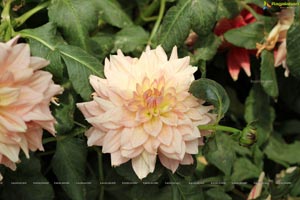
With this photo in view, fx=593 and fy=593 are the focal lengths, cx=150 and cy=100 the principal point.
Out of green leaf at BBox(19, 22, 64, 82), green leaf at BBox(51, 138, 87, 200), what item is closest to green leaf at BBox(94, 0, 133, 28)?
green leaf at BBox(19, 22, 64, 82)

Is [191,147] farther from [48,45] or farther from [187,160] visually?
[48,45]

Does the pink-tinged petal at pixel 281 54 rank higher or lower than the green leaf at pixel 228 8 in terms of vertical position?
lower

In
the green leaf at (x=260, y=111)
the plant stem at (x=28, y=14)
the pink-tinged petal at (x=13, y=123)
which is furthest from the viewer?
the green leaf at (x=260, y=111)

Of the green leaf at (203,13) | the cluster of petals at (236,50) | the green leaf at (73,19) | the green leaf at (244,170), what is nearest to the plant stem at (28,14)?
the green leaf at (73,19)

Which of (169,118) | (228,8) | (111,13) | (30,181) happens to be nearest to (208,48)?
(228,8)

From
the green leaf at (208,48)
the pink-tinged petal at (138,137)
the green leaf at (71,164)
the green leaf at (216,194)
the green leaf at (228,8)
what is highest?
the green leaf at (228,8)

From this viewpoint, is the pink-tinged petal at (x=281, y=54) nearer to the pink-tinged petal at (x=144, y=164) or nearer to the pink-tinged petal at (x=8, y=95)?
the pink-tinged petal at (x=144, y=164)

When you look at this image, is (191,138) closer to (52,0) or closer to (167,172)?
(167,172)
